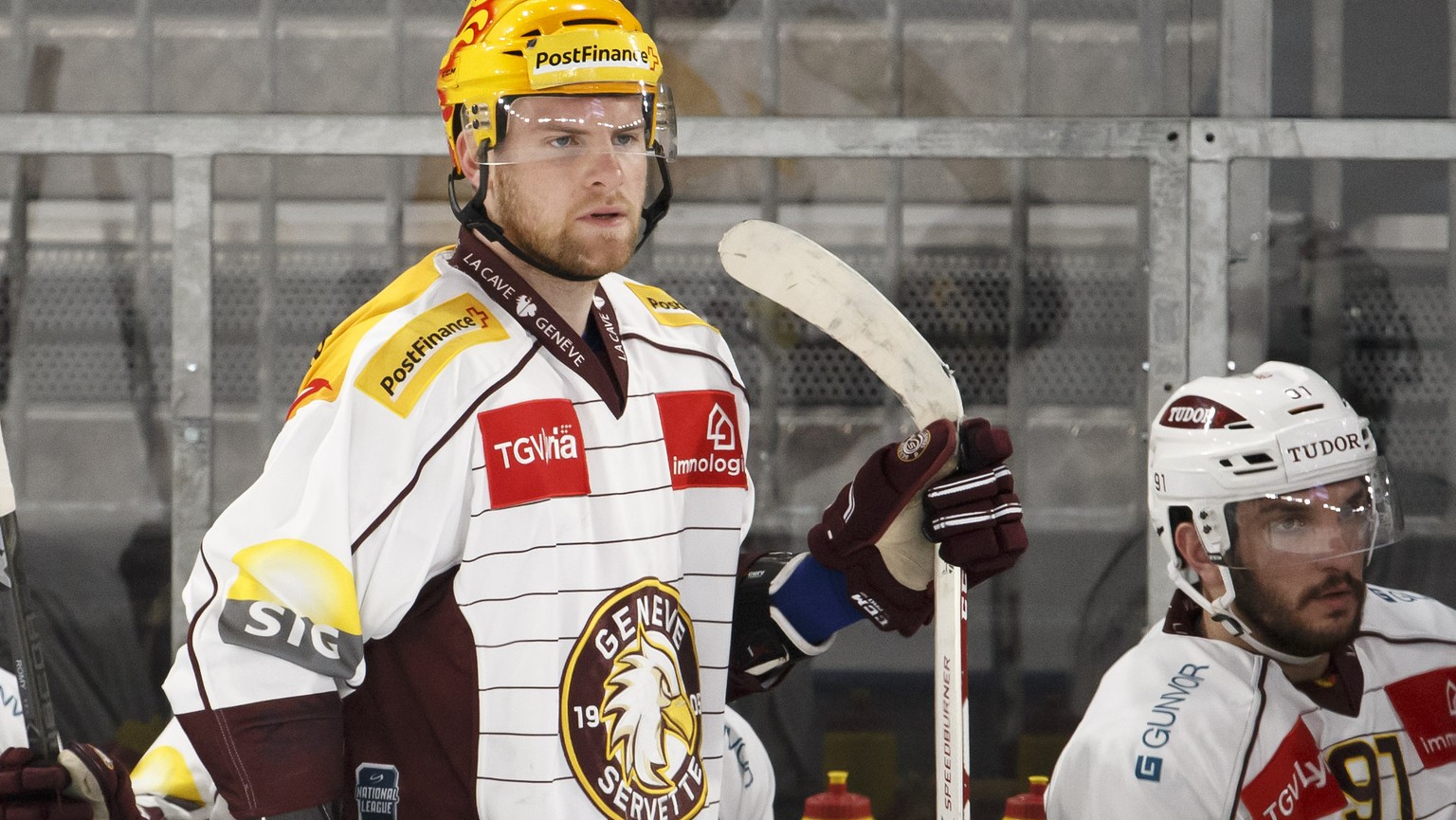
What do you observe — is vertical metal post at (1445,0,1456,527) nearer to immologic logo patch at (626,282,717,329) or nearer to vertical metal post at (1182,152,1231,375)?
vertical metal post at (1182,152,1231,375)

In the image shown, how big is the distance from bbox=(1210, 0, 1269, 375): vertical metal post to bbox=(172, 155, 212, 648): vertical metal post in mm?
1714

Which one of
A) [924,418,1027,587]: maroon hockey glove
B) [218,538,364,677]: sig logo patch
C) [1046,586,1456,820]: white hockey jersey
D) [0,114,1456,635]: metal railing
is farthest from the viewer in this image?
[0,114,1456,635]: metal railing

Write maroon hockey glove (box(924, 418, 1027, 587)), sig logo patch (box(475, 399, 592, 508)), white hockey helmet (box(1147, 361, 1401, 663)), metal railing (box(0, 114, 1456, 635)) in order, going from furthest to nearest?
metal railing (box(0, 114, 1456, 635)) → white hockey helmet (box(1147, 361, 1401, 663)) → maroon hockey glove (box(924, 418, 1027, 587)) → sig logo patch (box(475, 399, 592, 508))

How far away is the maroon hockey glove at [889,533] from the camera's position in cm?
172

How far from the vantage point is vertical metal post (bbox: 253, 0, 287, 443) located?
113 inches

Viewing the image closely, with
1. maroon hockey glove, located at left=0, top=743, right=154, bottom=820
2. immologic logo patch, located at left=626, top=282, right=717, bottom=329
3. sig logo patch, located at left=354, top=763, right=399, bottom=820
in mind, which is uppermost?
immologic logo patch, located at left=626, top=282, right=717, bottom=329

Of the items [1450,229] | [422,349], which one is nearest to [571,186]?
[422,349]

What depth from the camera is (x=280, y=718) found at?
143 cm

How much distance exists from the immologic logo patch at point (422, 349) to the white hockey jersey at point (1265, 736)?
967mm

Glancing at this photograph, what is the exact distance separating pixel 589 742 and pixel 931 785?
1.55m

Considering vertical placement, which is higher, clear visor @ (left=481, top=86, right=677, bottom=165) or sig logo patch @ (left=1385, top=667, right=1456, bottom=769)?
clear visor @ (left=481, top=86, right=677, bottom=165)

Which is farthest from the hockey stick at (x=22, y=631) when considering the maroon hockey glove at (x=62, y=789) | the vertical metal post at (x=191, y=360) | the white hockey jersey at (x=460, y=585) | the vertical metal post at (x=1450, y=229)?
the vertical metal post at (x=1450, y=229)

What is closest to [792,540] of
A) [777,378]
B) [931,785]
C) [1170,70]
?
[777,378]

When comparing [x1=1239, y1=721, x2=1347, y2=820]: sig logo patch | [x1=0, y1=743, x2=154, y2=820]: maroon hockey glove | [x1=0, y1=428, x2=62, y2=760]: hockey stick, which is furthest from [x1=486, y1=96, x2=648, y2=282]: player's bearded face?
[x1=1239, y1=721, x2=1347, y2=820]: sig logo patch
